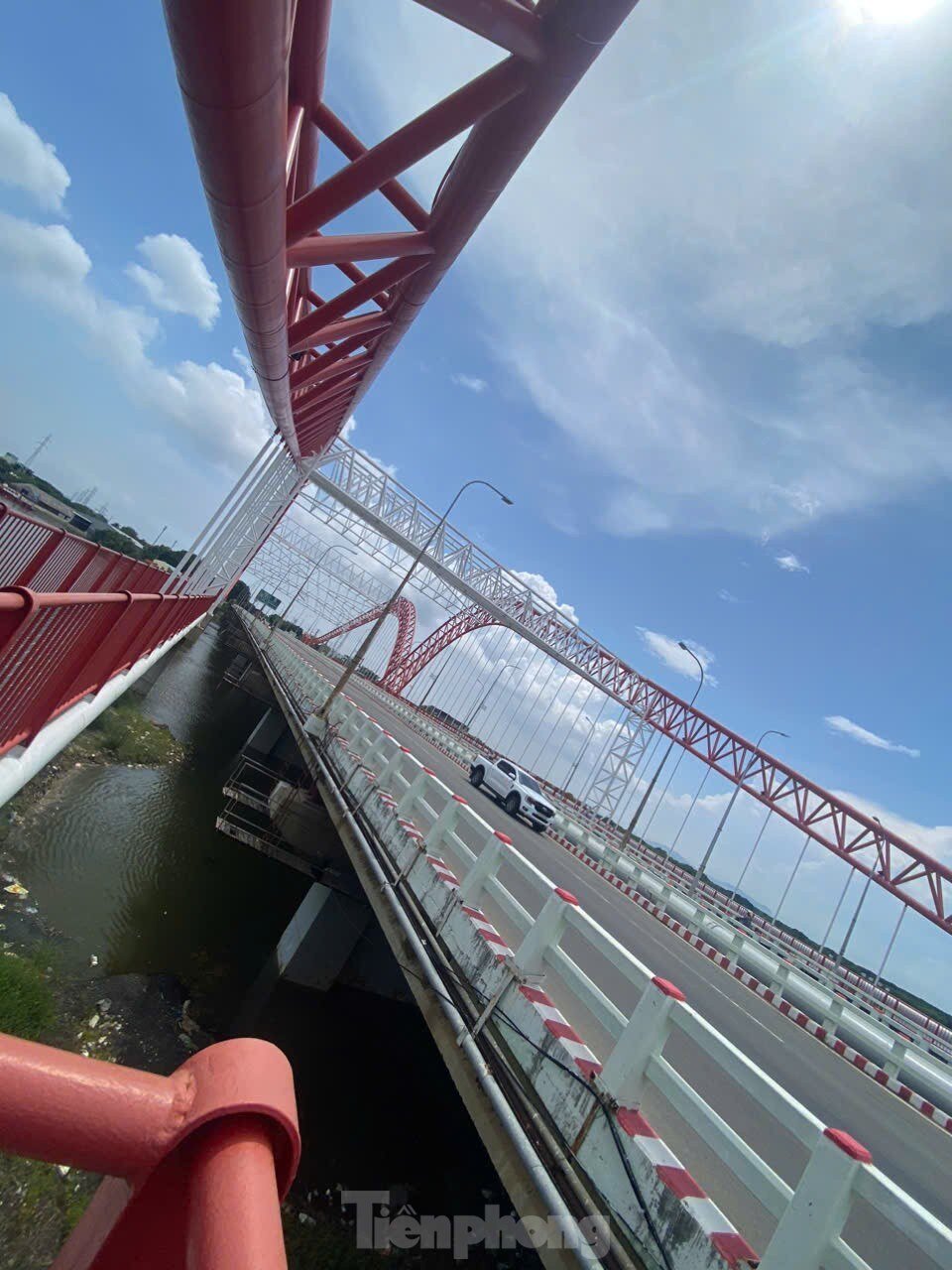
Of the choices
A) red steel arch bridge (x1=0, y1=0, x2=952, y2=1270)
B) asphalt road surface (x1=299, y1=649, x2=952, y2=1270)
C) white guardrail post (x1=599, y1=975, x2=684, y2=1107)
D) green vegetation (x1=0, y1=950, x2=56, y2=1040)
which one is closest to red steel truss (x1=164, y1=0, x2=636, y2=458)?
red steel arch bridge (x1=0, y1=0, x2=952, y2=1270)

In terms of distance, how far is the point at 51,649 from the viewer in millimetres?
4906

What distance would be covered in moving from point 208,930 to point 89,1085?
14525 mm

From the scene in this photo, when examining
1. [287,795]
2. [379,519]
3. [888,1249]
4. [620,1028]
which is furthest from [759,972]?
[379,519]

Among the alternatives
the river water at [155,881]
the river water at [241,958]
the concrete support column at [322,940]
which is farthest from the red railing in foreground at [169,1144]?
the concrete support column at [322,940]

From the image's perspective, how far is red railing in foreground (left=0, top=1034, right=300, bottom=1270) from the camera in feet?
2.44

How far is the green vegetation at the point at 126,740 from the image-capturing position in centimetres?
1770

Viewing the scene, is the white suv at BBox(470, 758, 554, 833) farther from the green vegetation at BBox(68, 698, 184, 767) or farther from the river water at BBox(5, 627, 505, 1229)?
the green vegetation at BBox(68, 698, 184, 767)

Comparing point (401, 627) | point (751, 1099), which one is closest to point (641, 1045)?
point (751, 1099)

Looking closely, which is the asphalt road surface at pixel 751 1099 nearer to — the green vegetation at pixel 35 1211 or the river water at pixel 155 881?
the green vegetation at pixel 35 1211

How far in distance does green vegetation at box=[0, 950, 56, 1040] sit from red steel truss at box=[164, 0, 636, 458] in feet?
28.3

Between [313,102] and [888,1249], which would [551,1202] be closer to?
[888,1249]

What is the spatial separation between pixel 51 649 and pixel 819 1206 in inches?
224

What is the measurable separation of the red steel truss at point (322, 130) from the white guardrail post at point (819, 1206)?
5.56m

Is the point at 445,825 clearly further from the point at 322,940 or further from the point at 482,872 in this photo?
the point at 322,940
